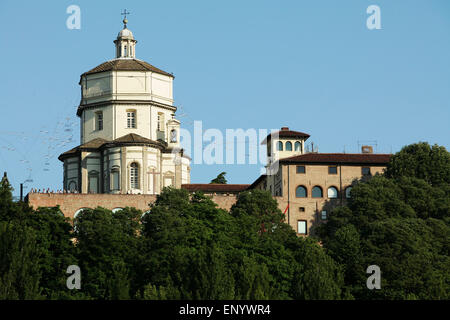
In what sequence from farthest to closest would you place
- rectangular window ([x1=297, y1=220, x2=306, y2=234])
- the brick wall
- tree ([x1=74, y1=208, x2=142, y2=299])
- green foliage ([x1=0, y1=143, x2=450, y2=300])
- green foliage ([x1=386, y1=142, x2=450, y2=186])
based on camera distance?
rectangular window ([x1=297, y1=220, x2=306, y2=234])
green foliage ([x1=386, y1=142, x2=450, y2=186])
the brick wall
tree ([x1=74, y1=208, x2=142, y2=299])
green foliage ([x1=0, y1=143, x2=450, y2=300])

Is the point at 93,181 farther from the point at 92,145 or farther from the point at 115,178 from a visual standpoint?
the point at 92,145

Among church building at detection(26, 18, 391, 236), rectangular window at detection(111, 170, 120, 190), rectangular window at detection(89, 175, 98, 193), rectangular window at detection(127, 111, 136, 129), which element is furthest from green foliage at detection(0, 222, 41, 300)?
rectangular window at detection(127, 111, 136, 129)

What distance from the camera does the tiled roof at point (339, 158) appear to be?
11065 centimetres

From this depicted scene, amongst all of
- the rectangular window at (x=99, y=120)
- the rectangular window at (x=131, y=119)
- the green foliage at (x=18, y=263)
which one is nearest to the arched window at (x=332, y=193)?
the rectangular window at (x=131, y=119)

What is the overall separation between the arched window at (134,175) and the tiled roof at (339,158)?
13.7 m

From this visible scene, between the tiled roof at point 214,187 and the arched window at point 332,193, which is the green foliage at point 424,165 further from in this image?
the tiled roof at point 214,187

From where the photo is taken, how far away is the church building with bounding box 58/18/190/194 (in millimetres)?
111500

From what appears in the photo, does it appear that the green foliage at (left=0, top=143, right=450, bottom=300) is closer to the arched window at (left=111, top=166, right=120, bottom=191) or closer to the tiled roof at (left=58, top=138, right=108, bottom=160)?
the arched window at (left=111, top=166, right=120, bottom=191)

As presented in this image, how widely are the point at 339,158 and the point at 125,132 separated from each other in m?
20.9

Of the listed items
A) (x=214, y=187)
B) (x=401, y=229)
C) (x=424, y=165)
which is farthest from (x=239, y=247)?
(x=214, y=187)

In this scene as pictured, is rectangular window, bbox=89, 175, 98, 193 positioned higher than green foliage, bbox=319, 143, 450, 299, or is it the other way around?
rectangular window, bbox=89, 175, 98, 193

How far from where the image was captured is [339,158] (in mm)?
111625
